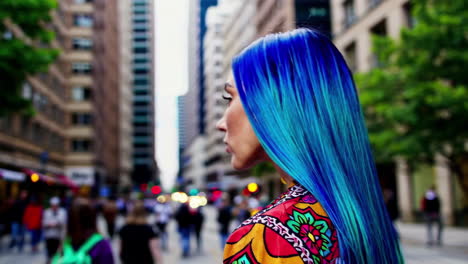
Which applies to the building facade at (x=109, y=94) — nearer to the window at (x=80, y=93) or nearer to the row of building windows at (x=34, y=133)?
the window at (x=80, y=93)

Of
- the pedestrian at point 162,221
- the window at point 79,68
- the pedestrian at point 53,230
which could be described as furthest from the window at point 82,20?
the pedestrian at point 53,230

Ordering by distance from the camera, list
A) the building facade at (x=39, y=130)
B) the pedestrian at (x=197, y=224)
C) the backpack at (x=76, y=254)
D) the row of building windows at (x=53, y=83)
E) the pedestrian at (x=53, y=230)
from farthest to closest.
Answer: the row of building windows at (x=53, y=83)
the building facade at (x=39, y=130)
the pedestrian at (x=197, y=224)
the pedestrian at (x=53, y=230)
the backpack at (x=76, y=254)

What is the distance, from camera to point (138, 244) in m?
6.94

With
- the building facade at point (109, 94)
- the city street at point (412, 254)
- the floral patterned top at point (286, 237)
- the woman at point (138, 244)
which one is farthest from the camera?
the building facade at point (109, 94)

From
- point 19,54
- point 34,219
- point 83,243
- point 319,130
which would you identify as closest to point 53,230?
point 34,219

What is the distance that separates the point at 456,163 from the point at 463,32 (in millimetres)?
4495

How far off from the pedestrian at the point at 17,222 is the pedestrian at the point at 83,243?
45.7 ft

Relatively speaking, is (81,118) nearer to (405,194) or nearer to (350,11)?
(350,11)

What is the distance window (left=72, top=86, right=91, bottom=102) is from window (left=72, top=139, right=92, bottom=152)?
15.6 ft

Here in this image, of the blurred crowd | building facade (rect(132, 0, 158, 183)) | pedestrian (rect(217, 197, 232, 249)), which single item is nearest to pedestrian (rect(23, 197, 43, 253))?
the blurred crowd

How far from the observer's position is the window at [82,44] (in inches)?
2184

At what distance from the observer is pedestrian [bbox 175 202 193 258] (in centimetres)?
1484

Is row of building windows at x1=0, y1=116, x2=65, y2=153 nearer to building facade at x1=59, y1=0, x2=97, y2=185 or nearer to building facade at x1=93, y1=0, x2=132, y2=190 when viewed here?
building facade at x1=59, y1=0, x2=97, y2=185

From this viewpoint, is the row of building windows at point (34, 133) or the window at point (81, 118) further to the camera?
the window at point (81, 118)
